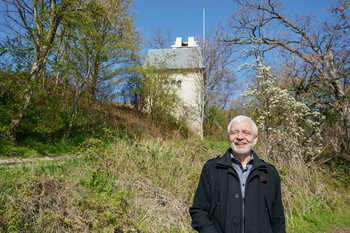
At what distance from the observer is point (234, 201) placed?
1887 mm

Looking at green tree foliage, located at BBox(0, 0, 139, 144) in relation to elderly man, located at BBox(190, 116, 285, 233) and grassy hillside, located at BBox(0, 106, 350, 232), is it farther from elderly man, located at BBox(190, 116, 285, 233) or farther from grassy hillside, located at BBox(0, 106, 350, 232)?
elderly man, located at BBox(190, 116, 285, 233)

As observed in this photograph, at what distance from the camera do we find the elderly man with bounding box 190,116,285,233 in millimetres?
1877

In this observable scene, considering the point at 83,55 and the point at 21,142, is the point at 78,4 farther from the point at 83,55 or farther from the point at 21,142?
the point at 21,142

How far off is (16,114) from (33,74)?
5.01ft

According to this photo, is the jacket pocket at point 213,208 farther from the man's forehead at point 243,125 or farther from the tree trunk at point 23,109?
the tree trunk at point 23,109

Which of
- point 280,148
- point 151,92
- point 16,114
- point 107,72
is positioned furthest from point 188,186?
point 151,92

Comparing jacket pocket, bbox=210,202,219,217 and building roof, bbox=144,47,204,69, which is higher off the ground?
building roof, bbox=144,47,204,69

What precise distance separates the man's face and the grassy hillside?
86.1 inches

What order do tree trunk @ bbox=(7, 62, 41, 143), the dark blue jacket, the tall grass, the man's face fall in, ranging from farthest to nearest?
tree trunk @ bbox=(7, 62, 41, 143) → the tall grass → the man's face → the dark blue jacket

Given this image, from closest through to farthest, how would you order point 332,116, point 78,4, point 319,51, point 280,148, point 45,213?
1. point 45,213
2. point 280,148
3. point 78,4
4. point 319,51
5. point 332,116

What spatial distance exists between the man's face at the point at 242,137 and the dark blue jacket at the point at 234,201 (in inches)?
4.2

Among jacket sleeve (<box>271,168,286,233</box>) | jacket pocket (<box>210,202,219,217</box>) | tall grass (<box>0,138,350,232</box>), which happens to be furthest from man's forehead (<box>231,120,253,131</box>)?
tall grass (<box>0,138,350,232</box>)

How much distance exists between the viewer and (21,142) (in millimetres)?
8852

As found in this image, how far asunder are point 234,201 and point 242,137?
553 millimetres
